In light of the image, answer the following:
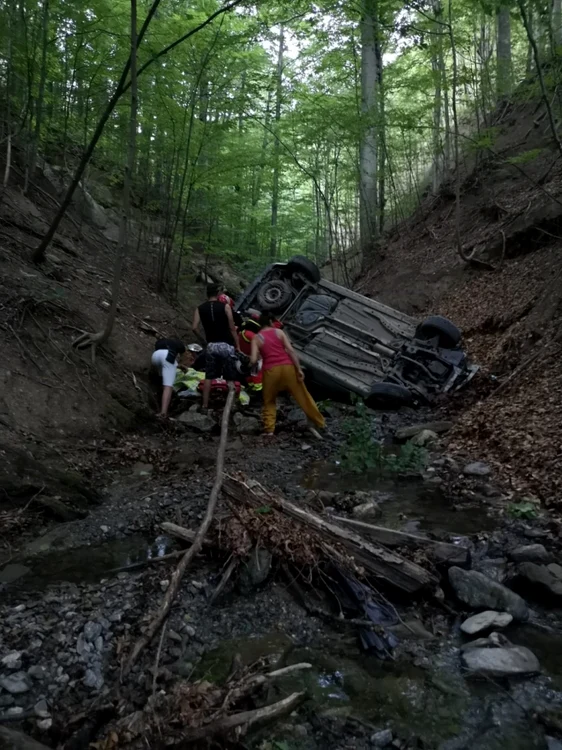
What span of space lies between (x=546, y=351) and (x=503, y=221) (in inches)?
251

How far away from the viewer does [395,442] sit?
7723 millimetres

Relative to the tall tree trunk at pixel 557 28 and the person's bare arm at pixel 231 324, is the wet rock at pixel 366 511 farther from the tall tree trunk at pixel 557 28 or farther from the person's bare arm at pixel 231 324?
the tall tree trunk at pixel 557 28

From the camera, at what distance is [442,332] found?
911 cm

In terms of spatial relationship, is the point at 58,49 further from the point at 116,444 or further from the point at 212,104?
the point at 116,444

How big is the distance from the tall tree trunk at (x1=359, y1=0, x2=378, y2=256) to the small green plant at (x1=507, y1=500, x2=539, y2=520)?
10459mm

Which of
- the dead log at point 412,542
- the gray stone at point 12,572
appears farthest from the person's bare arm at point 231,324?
the gray stone at point 12,572

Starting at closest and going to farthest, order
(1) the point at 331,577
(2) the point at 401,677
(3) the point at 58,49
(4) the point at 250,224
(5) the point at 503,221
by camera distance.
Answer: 1. (2) the point at 401,677
2. (1) the point at 331,577
3. (3) the point at 58,49
4. (5) the point at 503,221
5. (4) the point at 250,224

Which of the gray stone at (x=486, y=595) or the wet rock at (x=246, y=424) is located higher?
the wet rock at (x=246, y=424)

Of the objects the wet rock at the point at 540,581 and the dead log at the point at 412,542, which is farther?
the dead log at the point at 412,542

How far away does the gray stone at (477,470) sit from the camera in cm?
597

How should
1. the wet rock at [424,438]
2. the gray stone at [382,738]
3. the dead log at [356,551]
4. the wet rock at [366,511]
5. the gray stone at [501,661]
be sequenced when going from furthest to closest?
the wet rock at [424,438] → the wet rock at [366,511] → the dead log at [356,551] → the gray stone at [501,661] → the gray stone at [382,738]

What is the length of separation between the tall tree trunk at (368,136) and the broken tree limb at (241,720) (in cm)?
1275

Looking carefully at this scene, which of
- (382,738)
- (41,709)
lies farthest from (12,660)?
(382,738)

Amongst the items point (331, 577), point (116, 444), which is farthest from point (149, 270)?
point (331, 577)
